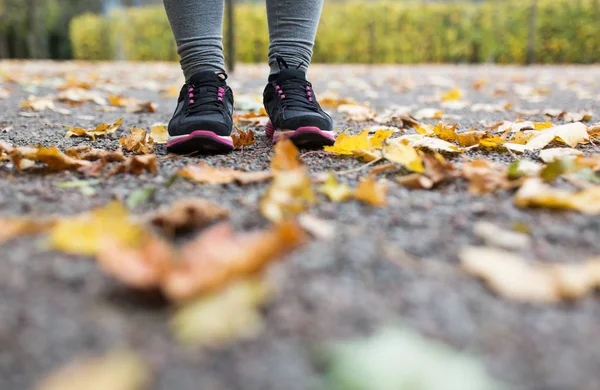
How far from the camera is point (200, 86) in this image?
55.9 inches

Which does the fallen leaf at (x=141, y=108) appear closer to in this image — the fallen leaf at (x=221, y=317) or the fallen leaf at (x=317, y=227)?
the fallen leaf at (x=317, y=227)

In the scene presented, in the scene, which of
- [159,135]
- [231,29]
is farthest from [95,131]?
[231,29]

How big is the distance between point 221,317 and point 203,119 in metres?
0.84

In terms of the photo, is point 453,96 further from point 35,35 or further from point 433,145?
point 35,35

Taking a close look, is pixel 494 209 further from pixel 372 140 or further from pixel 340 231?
pixel 372 140

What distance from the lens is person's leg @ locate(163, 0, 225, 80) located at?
4.67 ft

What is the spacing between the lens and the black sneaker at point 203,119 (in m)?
1.30

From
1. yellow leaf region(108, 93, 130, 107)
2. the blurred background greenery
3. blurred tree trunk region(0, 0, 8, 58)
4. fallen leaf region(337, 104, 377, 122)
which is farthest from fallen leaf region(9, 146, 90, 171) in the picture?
blurred tree trunk region(0, 0, 8, 58)

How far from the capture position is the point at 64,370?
0.48 m

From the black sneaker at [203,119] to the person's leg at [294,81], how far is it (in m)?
0.13

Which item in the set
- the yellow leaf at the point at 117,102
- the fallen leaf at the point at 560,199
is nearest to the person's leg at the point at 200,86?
the fallen leaf at the point at 560,199

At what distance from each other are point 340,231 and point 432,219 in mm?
160

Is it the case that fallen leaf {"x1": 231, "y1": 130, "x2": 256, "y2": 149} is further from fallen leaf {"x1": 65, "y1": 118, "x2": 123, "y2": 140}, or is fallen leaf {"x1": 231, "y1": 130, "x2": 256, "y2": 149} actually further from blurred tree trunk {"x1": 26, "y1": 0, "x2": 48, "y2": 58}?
blurred tree trunk {"x1": 26, "y1": 0, "x2": 48, "y2": 58}

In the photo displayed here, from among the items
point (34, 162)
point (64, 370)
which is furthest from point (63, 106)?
point (64, 370)
